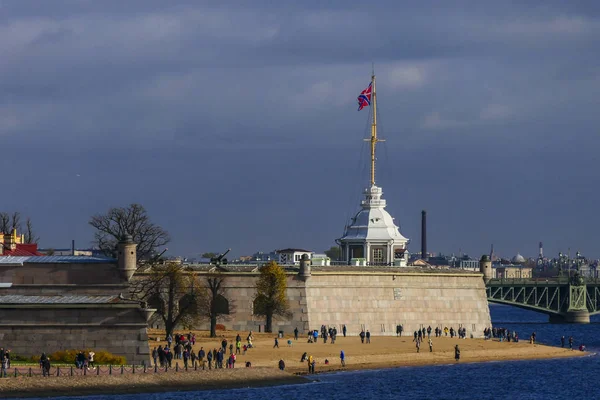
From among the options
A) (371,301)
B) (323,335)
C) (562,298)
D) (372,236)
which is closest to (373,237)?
(372,236)

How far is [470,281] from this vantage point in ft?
448

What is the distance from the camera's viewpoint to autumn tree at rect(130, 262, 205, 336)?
10969 cm

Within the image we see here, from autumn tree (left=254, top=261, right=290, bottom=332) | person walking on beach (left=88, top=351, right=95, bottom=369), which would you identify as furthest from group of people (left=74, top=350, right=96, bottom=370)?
autumn tree (left=254, top=261, right=290, bottom=332)

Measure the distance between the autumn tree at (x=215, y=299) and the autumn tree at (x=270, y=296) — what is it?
2.58 metres

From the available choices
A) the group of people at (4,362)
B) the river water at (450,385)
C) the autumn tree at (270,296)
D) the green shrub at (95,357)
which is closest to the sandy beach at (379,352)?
the river water at (450,385)

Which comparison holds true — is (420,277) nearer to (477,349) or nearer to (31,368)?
(477,349)

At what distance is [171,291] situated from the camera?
110 metres

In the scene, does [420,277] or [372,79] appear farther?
[372,79]

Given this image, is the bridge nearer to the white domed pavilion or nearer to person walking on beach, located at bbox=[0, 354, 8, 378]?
the white domed pavilion

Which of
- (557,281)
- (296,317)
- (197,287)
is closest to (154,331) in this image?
(197,287)

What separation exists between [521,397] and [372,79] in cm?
5720

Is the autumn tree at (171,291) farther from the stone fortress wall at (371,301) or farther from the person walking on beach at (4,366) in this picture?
the person walking on beach at (4,366)

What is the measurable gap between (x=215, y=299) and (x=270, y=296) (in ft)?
15.6

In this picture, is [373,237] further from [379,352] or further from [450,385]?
[450,385]
